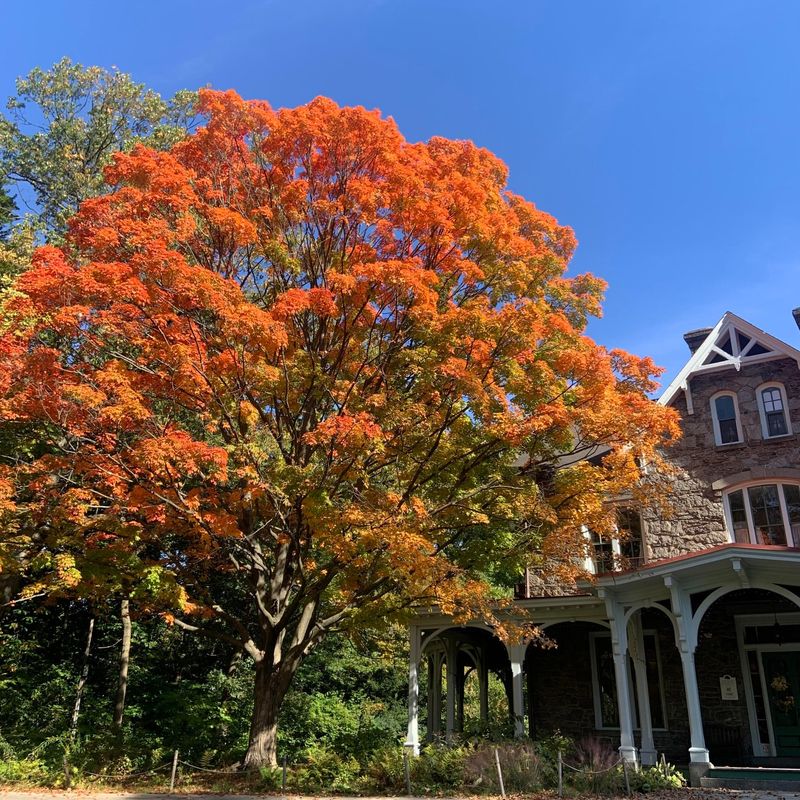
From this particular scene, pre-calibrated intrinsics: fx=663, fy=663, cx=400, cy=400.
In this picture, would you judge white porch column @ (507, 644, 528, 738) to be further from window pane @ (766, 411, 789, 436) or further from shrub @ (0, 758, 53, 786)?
shrub @ (0, 758, 53, 786)

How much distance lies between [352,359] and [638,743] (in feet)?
36.4

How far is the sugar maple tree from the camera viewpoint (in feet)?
35.4

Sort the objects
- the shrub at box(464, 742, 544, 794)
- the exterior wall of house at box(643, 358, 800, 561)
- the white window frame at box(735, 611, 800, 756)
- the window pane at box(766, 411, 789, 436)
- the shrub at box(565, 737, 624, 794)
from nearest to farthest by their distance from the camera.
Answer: the shrub at box(565, 737, 624, 794) → the shrub at box(464, 742, 544, 794) → the white window frame at box(735, 611, 800, 756) → the exterior wall of house at box(643, 358, 800, 561) → the window pane at box(766, 411, 789, 436)

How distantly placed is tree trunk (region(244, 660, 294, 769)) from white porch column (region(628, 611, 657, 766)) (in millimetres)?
7657

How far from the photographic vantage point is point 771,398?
17.2m

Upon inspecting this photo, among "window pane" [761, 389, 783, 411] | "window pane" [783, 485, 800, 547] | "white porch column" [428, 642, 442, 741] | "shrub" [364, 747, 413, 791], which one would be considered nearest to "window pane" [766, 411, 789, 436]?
"window pane" [761, 389, 783, 411]

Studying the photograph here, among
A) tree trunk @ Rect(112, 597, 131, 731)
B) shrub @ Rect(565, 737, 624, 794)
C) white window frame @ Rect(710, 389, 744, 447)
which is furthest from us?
tree trunk @ Rect(112, 597, 131, 731)

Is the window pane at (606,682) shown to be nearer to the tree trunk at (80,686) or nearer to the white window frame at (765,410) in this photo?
the white window frame at (765,410)

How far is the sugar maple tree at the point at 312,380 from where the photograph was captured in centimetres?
1078

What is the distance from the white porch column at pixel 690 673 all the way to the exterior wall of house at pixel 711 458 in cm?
377

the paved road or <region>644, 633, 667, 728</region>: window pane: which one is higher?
<region>644, 633, 667, 728</region>: window pane

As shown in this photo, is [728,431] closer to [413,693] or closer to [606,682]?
[606,682]

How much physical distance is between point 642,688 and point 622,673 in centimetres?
136

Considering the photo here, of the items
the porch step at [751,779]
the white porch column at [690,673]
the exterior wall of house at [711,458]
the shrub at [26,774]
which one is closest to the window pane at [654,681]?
the exterior wall of house at [711,458]
